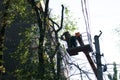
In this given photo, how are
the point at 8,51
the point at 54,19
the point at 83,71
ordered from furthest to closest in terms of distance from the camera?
the point at 8,51 → the point at 54,19 → the point at 83,71

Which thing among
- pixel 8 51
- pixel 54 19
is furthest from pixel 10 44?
pixel 54 19

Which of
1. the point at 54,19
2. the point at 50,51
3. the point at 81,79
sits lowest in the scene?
the point at 81,79

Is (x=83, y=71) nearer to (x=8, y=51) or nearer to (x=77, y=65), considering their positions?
(x=77, y=65)

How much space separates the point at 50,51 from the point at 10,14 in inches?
122

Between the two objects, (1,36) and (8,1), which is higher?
(8,1)

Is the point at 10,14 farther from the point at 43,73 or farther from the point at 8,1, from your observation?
the point at 43,73

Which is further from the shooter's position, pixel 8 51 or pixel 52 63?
pixel 8 51

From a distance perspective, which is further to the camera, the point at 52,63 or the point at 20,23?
the point at 20,23

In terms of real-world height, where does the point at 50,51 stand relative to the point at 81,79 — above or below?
above

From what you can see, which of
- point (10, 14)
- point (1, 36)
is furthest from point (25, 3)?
point (1, 36)

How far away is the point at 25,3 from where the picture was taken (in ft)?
68.7

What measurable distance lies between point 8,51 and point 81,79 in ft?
43.0

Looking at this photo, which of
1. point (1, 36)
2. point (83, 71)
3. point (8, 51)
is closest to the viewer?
point (1, 36)

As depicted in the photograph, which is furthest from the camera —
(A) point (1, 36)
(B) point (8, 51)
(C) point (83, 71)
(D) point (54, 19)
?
(B) point (8, 51)
